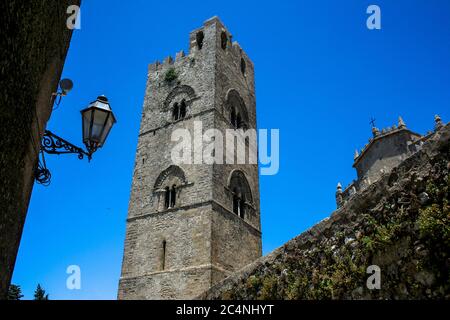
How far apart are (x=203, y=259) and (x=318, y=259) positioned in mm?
9834

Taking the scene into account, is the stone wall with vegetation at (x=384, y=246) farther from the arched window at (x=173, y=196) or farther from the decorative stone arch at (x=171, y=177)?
the decorative stone arch at (x=171, y=177)

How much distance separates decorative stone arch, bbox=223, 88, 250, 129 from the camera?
19.4 metres

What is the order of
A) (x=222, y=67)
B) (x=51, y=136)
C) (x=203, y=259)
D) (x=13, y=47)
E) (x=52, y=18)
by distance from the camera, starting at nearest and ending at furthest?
(x=13, y=47)
(x=52, y=18)
(x=51, y=136)
(x=203, y=259)
(x=222, y=67)

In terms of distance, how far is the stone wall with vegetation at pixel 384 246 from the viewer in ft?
11.9

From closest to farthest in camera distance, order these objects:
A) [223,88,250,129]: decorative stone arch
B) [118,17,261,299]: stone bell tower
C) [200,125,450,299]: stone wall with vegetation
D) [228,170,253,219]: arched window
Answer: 1. [200,125,450,299]: stone wall with vegetation
2. [118,17,261,299]: stone bell tower
3. [228,170,253,219]: arched window
4. [223,88,250,129]: decorative stone arch

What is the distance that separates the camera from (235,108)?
2023 centimetres

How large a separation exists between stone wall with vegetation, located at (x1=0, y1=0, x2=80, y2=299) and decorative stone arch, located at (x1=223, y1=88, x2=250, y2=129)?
48.5 ft

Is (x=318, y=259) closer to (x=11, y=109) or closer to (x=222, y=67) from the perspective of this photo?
(x=11, y=109)

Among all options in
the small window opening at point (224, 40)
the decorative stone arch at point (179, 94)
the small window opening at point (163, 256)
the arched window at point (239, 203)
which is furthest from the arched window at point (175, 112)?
the small window opening at point (163, 256)

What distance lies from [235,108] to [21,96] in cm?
1719

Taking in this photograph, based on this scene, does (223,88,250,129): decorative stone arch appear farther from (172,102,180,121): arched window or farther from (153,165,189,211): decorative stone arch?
(153,165,189,211): decorative stone arch

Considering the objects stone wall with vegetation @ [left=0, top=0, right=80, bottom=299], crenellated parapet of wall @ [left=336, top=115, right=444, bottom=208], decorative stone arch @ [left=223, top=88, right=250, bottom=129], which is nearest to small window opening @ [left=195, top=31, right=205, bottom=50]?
decorative stone arch @ [left=223, top=88, right=250, bottom=129]

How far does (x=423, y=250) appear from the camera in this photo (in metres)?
3.66
